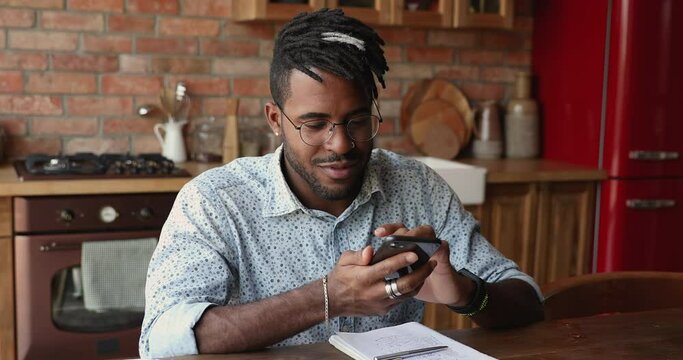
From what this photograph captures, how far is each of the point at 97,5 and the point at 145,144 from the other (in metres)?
0.57

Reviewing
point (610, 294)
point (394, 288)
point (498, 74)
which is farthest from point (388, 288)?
point (498, 74)

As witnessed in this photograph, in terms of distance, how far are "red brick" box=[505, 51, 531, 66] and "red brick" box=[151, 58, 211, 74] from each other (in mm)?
1440

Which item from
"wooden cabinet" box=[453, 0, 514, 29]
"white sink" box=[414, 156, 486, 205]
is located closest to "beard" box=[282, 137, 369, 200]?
"white sink" box=[414, 156, 486, 205]

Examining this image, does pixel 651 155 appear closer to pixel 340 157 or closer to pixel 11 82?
pixel 340 157

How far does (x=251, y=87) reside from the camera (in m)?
3.37

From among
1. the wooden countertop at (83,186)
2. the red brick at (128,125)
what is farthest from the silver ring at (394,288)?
the red brick at (128,125)

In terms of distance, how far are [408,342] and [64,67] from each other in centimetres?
221

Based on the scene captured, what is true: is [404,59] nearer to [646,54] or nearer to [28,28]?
[646,54]

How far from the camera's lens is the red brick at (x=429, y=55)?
3.60 meters

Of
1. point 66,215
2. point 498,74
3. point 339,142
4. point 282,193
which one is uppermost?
point 498,74

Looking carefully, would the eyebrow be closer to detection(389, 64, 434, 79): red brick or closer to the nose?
the nose

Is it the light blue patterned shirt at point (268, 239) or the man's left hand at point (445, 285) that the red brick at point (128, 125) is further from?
the man's left hand at point (445, 285)

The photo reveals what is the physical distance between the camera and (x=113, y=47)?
123 inches

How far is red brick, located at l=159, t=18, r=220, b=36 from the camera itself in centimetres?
320
